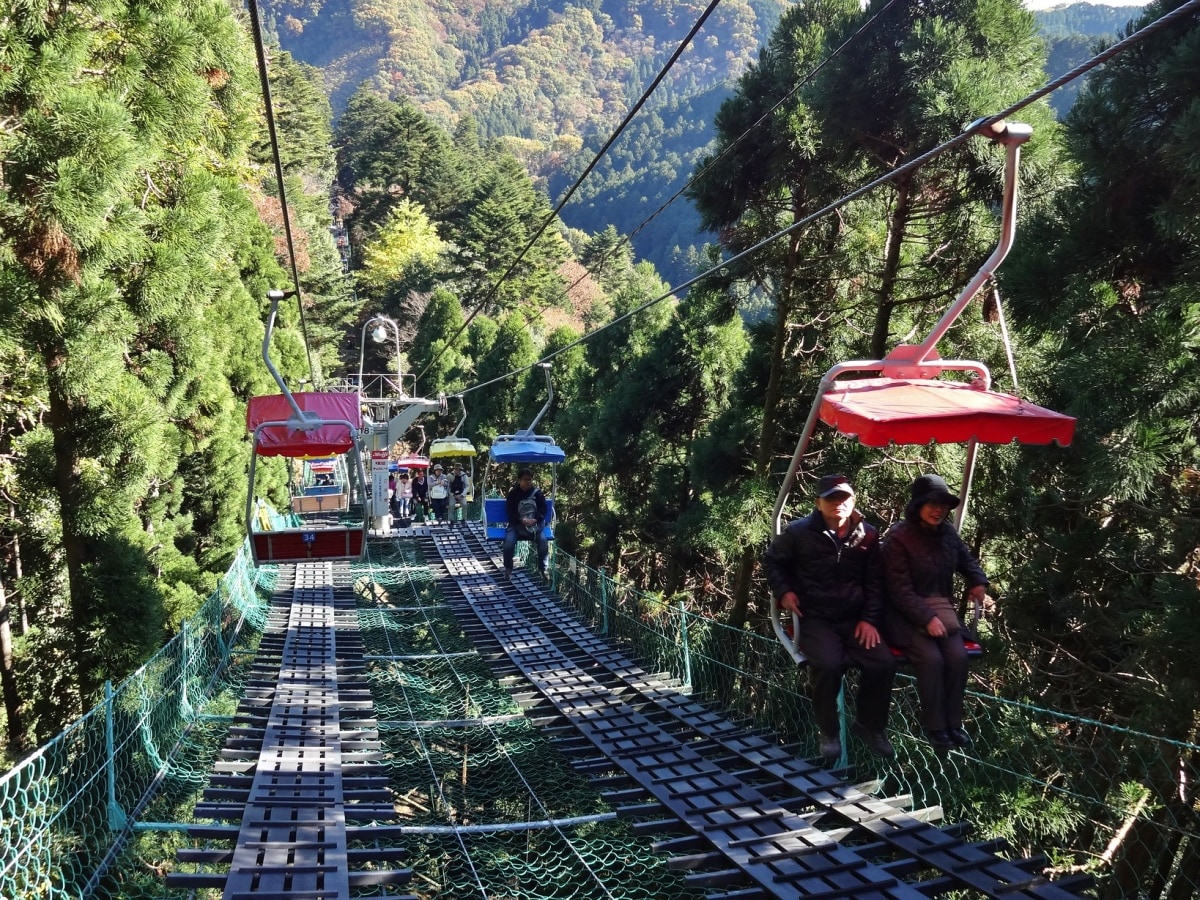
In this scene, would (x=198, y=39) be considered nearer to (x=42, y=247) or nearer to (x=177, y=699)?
(x=42, y=247)

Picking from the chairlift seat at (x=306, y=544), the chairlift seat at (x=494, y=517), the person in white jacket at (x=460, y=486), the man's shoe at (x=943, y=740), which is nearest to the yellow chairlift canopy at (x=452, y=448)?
the person in white jacket at (x=460, y=486)

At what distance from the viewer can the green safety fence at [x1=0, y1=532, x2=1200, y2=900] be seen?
190 inches

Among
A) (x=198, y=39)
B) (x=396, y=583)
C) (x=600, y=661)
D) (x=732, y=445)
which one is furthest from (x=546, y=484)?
(x=198, y=39)

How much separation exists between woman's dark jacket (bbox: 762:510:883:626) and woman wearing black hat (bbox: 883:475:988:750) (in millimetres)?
138

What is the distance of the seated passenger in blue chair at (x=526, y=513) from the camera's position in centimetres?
1181

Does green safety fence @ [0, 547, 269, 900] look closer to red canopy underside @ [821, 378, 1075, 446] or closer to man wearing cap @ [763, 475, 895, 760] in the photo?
man wearing cap @ [763, 475, 895, 760]

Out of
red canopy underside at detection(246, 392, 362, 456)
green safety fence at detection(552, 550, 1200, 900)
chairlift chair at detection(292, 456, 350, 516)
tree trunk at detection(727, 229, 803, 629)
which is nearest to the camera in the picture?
green safety fence at detection(552, 550, 1200, 900)

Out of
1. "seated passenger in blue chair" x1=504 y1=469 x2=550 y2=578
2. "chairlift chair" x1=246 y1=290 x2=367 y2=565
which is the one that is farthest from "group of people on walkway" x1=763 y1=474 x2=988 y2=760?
"seated passenger in blue chair" x1=504 y1=469 x2=550 y2=578

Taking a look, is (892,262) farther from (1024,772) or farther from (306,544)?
(306,544)

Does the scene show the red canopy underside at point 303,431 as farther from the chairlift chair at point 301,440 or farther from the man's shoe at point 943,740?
the man's shoe at point 943,740

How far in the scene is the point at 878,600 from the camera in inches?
186

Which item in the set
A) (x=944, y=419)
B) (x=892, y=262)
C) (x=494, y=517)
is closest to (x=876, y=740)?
(x=944, y=419)

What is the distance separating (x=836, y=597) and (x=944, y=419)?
102cm

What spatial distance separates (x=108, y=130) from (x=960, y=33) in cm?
628
